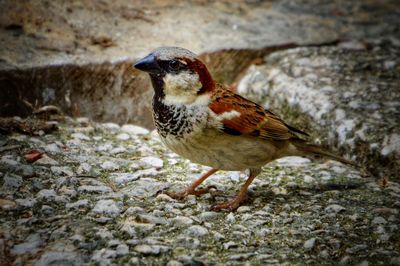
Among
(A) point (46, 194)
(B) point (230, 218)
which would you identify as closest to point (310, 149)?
(B) point (230, 218)

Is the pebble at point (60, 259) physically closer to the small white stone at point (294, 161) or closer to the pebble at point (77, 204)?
the pebble at point (77, 204)

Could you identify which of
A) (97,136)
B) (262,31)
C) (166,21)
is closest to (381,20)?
(262,31)

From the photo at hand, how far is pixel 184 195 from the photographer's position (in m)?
3.67

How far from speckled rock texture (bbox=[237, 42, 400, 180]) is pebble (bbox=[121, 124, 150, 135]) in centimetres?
111

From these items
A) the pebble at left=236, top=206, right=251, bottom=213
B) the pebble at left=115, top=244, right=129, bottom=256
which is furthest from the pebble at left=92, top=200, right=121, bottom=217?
the pebble at left=236, top=206, right=251, bottom=213

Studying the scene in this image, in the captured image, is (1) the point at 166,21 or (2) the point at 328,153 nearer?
(2) the point at 328,153

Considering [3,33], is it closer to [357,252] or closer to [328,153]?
[328,153]

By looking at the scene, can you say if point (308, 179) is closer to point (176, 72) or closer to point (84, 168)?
point (176, 72)

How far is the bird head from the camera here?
11.2 ft

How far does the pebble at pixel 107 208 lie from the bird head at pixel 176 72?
0.73 meters

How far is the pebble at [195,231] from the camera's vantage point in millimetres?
3114

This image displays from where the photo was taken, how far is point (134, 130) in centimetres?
477

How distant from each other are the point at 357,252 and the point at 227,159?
996 mm

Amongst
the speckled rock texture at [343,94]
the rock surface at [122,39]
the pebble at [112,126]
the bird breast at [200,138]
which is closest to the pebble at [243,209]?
the bird breast at [200,138]
